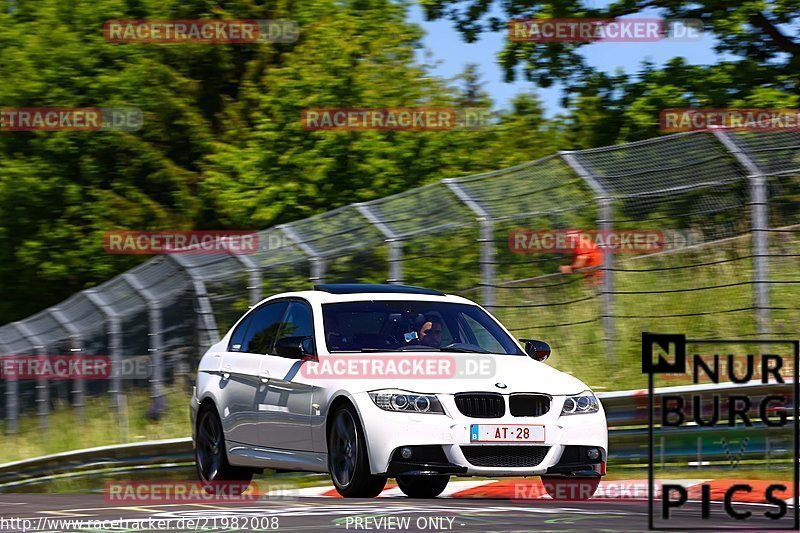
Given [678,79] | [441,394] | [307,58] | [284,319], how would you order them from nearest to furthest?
[441,394] → [284,319] → [678,79] → [307,58]

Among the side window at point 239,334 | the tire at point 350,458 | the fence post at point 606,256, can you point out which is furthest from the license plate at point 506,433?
the fence post at point 606,256

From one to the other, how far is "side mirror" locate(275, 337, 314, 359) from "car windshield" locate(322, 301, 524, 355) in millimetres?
141

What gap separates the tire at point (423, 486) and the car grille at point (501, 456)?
143 cm

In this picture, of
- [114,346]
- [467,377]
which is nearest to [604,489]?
[467,377]

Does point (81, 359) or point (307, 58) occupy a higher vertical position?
point (307, 58)

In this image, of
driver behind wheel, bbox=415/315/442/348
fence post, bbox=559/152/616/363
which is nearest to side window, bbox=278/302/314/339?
driver behind wheel, bbox=415/315/442/348

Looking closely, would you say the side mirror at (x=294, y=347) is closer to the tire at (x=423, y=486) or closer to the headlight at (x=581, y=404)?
the tire at (x=423, y=486)

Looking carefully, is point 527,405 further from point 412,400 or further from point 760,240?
point 760,240

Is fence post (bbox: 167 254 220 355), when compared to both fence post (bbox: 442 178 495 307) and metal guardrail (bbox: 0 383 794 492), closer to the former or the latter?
fence post (bbox: 442 178 495 307)

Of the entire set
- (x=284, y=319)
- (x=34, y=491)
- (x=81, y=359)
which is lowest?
(x=34, y=491)

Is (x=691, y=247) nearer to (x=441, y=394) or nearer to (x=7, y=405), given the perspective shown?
(x=441, y=394)

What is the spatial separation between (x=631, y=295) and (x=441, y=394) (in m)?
6.17

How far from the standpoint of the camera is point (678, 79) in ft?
86.5

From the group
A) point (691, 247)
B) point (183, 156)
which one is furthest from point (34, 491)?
point (183, 156)
